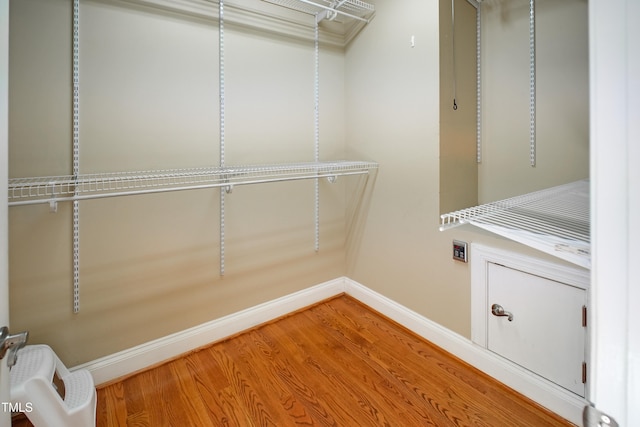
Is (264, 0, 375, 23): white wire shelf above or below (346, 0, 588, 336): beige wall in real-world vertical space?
above

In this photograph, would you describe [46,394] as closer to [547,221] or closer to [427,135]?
[547,221]

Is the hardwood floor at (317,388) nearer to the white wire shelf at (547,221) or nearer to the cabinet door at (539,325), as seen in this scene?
the cabinet door at (539,325)

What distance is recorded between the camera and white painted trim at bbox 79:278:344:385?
5.86ft

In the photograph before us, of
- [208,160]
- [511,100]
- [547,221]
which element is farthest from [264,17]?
[547,221]

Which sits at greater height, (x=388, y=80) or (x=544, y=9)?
(x=544, y=9)

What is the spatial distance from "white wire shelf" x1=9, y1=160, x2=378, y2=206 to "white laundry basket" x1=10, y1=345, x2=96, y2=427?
69cm

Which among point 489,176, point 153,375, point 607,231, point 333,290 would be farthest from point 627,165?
point 333,290

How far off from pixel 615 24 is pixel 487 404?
176cm

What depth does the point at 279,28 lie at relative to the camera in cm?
224

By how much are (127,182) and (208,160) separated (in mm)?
462

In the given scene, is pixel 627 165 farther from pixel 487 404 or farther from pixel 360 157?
pixel 360 157

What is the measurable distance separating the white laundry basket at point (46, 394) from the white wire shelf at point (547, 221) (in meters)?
1.66

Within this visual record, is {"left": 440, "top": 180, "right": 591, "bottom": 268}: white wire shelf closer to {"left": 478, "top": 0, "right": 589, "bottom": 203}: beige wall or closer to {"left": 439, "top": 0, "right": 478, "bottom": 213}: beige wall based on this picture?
{"left": 478, "top": 0, "right": 589, "bottom": 203}: beige wall

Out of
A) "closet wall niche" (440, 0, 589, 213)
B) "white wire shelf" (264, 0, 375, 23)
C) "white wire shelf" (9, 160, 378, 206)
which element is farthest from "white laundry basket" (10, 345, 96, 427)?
"white wire shelf" (264, 0, 375, 23)
